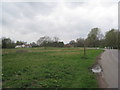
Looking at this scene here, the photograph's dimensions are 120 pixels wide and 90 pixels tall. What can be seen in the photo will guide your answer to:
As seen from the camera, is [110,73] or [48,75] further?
[110,73]

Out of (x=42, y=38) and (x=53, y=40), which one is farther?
(x=53, y=40)

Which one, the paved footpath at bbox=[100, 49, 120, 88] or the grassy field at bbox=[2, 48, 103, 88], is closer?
the grassy field at bbox=[2, 48, 103, 88]

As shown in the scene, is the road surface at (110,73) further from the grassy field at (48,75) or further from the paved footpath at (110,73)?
the grassy field at (48,75)

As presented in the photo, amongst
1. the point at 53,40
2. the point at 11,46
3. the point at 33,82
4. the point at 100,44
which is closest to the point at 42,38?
the point at 53,40

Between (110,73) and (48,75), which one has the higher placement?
(48,75)

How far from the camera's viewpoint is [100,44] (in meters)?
78.0

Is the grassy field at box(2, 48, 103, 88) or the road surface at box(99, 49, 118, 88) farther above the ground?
the grassy field at box(2, 48, 103, 88)

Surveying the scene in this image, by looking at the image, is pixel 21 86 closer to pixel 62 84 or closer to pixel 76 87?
pixel 62 84

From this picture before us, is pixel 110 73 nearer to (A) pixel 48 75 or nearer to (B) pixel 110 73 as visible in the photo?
(B) pixel 110 73

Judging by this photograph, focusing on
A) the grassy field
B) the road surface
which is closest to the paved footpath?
the road surface

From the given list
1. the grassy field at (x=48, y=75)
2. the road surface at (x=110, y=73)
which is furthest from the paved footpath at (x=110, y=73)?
the grassy field at (x=48, y=75)

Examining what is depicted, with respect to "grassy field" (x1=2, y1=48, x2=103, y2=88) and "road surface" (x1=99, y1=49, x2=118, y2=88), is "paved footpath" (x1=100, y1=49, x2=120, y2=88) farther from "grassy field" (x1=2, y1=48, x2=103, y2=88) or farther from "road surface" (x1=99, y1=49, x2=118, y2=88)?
"grassy field" (x1=2, y1=48, x2=103, y2=88)

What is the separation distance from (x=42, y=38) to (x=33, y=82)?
73162 mm

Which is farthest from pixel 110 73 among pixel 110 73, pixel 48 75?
pixel 48 75
